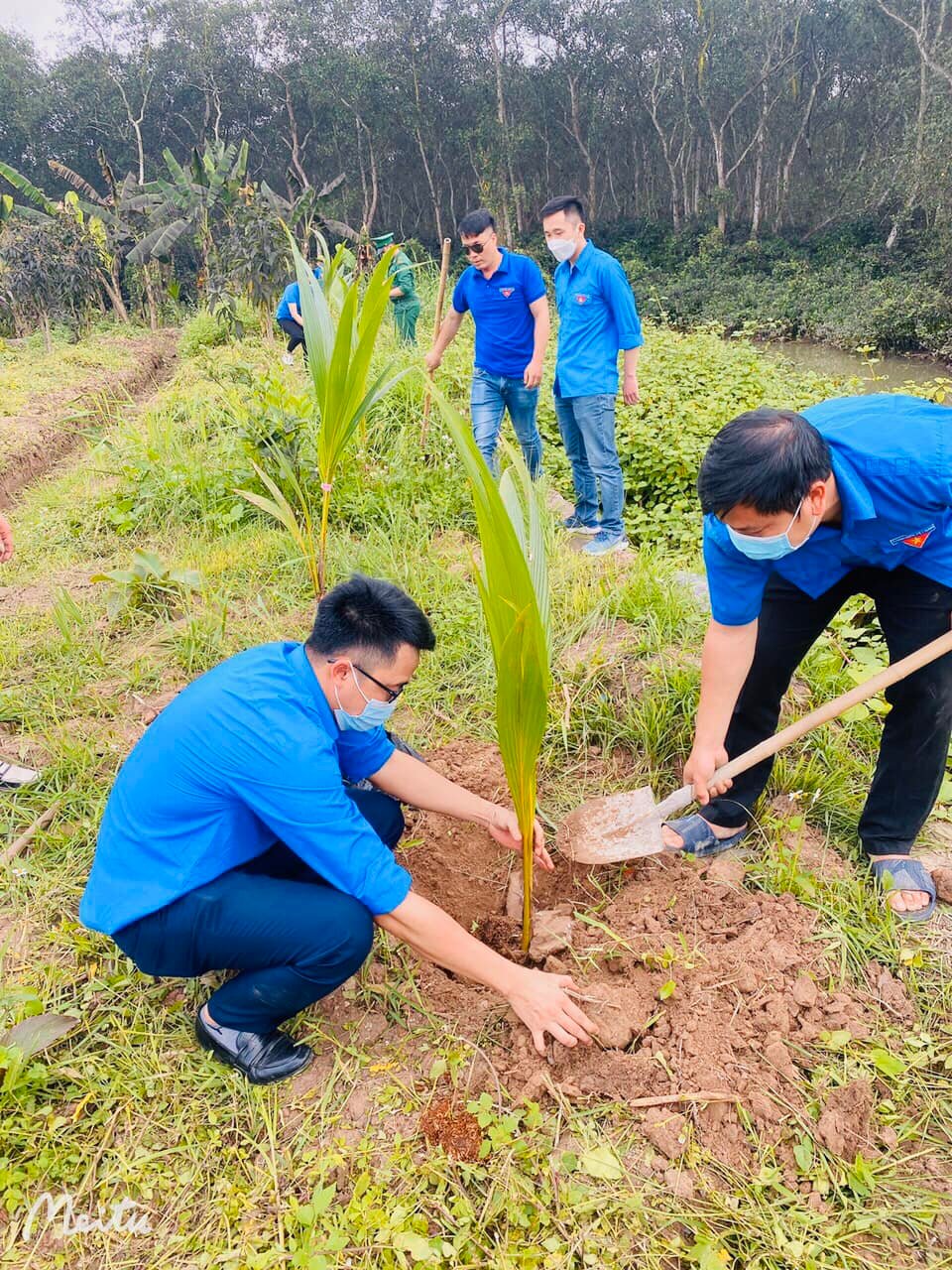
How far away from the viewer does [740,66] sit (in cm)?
2012

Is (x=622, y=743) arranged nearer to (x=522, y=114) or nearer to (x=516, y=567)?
(x=516, y=567)

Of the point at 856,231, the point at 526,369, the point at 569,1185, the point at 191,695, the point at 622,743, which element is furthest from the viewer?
the point at 856,231

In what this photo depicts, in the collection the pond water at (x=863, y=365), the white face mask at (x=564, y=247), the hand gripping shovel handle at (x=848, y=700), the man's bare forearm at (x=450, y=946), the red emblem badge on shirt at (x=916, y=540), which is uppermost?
the white face mask at (x=564, y=247)

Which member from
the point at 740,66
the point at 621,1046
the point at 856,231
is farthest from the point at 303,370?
the point at 740,66

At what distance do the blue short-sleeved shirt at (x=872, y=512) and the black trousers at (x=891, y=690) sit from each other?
66 mm

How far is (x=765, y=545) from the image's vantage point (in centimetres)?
163

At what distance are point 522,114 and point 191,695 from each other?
87.5 feet

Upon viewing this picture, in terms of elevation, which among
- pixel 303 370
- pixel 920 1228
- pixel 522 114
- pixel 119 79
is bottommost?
pixel 920 1228

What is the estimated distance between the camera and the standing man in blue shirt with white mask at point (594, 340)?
384 centimetres

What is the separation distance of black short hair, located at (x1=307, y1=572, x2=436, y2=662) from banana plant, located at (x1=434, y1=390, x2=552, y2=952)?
0.62 ft

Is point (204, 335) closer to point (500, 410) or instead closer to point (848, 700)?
point (500, 410)

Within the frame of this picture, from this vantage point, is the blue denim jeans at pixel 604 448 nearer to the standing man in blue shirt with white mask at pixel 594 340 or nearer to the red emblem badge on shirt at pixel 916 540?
the standing man in blue shirt with white mask at pixel 594 340

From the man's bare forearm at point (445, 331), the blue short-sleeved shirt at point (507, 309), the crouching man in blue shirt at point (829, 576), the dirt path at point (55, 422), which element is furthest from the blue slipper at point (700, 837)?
the dirt path at point (55, 422)

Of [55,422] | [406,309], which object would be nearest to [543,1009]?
[406,309]
